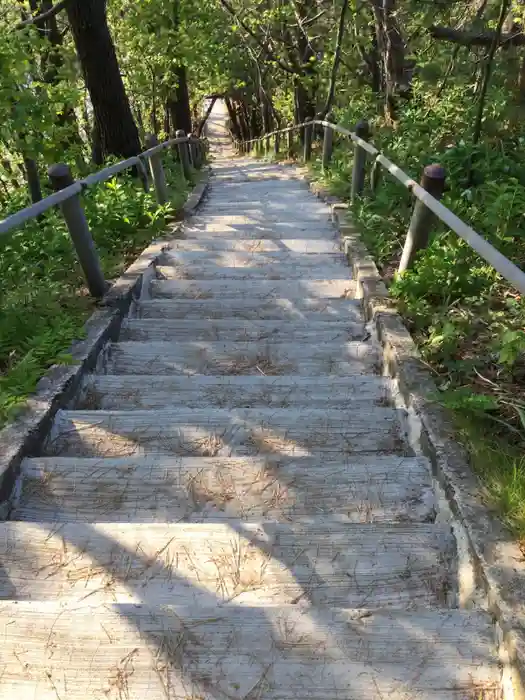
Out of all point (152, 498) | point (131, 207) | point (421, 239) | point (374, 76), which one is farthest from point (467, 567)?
point (374, 76)

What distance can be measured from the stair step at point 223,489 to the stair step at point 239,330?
4.91ft

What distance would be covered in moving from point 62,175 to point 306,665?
3.48 m

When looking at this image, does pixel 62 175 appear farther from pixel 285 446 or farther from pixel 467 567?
pixel 467 567

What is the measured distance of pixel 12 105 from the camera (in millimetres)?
5445

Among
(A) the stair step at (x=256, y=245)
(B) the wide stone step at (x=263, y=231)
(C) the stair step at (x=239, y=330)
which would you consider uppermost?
(C) the stair step at (x=239, y=330)

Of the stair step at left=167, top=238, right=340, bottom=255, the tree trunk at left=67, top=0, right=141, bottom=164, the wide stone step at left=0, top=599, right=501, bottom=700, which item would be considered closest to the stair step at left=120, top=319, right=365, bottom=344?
the stair step at left=167, top=238, right=340, bottom=255

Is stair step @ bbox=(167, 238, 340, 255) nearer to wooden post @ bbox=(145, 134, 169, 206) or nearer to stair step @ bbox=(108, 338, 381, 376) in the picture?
wooden post @ bbox=(145, 134, 169, 206)

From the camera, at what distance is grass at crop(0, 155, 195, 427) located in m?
3.21

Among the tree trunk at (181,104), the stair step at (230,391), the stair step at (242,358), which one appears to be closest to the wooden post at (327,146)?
the tree trunk at (181,104)

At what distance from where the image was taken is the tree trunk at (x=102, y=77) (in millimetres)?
7867

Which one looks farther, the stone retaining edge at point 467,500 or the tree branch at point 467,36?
the tree branch at point 467,36

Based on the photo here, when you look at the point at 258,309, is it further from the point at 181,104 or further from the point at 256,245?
the point at 181,104

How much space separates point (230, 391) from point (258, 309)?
48.4 inches

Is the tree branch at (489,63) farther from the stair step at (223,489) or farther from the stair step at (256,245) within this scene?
the stair step at (223,489)
